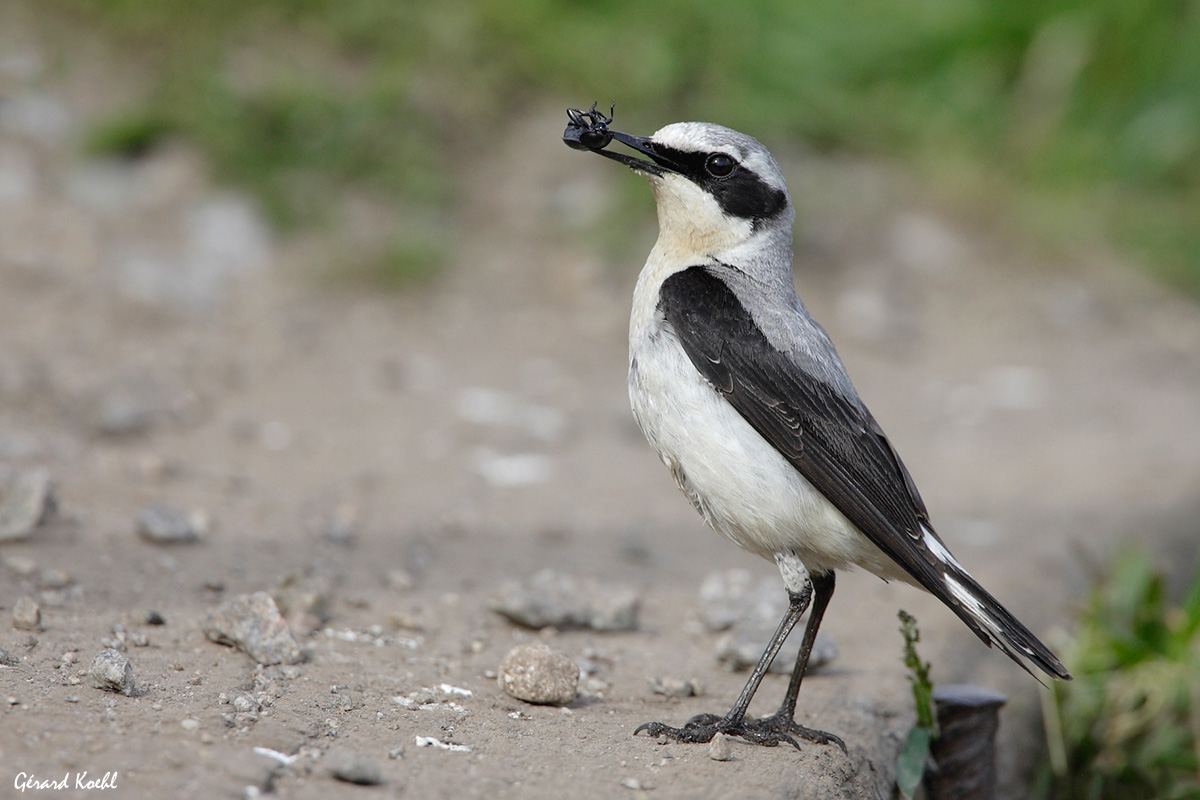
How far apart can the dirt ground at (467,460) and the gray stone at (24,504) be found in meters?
0.08

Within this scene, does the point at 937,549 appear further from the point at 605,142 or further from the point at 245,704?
the point at 245,704

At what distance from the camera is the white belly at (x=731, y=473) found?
3.78 metres

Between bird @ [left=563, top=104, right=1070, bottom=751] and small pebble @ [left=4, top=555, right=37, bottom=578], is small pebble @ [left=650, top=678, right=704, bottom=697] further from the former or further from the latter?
small pebble @ [left=4, top=555, right=37, bottom=578]

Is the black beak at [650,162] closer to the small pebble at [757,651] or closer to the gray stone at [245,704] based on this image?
the small pebble at [757,651]

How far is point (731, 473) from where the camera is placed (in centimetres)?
377

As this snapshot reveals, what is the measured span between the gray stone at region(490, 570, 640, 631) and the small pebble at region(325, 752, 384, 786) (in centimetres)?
167

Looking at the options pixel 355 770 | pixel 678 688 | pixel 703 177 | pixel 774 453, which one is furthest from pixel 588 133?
pixel 355 770

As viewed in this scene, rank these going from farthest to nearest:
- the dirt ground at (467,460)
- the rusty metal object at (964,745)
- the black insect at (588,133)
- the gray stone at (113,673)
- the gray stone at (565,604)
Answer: the gray stone at (565,604), the black insect at (588,133), the rusty metal object at (964,745), the dirt ground at (467,460), the gray stone at (113,673)

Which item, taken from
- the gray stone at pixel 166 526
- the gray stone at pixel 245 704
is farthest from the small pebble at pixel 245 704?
the gray stone at pixel 166 526

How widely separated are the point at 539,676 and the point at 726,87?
6.70m

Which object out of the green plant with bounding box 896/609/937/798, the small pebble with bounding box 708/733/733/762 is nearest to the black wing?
the green plant with bounding box 896/609/937/798

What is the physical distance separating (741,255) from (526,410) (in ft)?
10.9

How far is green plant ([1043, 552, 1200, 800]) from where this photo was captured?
479 centimetres

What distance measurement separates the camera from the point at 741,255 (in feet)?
14.1
